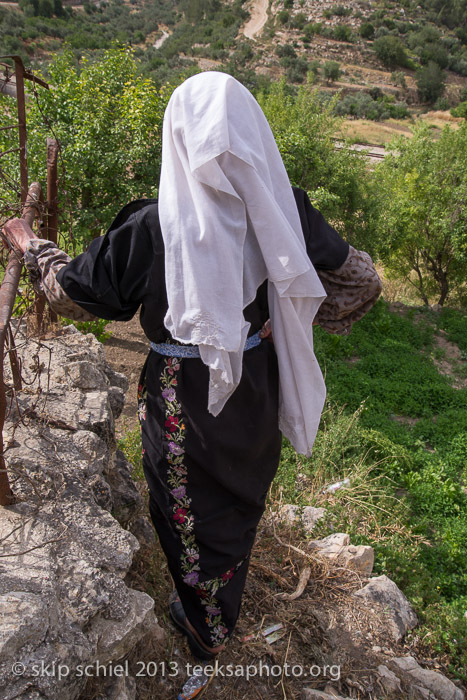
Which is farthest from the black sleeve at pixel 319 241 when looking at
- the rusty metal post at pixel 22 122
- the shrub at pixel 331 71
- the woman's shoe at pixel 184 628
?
the shrub at pixel 331 71

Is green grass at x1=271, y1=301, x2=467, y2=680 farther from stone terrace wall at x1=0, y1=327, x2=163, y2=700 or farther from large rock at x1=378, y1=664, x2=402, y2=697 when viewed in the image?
stone terrace wall at x1=0, y1=327, x2=163, y2=700

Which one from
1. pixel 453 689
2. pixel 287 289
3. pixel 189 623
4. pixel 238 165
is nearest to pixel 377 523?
pixel 453 689

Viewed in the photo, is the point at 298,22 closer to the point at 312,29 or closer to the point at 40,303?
the point at 312,29

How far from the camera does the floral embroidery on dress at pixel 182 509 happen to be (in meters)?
1.58

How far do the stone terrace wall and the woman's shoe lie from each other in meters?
0.26

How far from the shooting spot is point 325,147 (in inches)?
328

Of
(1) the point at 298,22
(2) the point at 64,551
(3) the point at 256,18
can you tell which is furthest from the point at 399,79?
(2) the point at 64,551

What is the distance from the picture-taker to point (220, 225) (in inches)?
52.0

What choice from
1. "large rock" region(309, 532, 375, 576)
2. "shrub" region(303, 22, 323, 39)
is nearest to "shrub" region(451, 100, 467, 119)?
"shrub" region(303, 22, 323, 39)

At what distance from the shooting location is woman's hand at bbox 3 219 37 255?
1.63 m

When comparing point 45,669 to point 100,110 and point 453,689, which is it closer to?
point 453,689

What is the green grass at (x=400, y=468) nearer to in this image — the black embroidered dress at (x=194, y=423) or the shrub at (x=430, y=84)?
the black embroidered dress at (x=194, y=423)

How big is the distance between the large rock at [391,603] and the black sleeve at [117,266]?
2015 millimetres

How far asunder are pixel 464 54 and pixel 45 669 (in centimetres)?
5617
